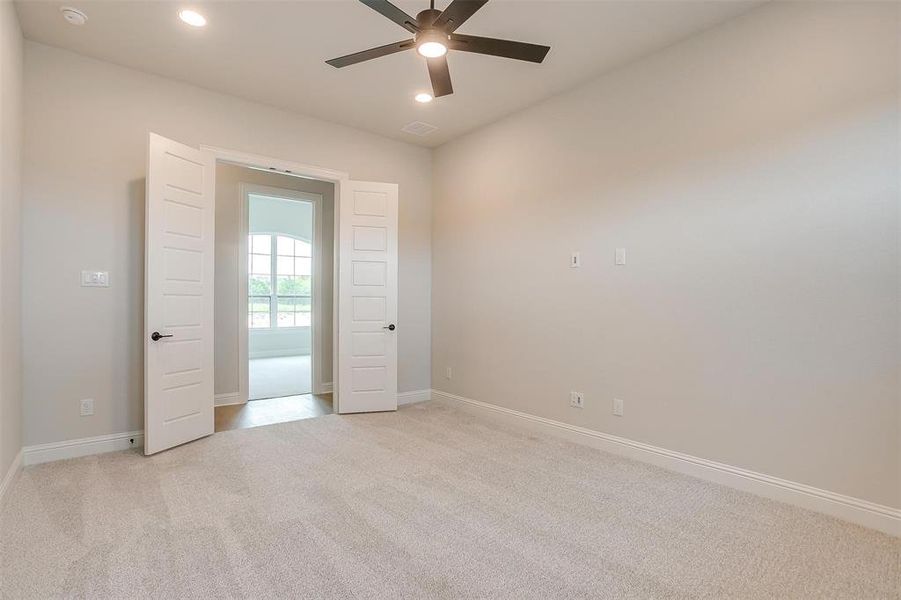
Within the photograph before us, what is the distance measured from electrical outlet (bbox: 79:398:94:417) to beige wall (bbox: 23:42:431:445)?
33 millimetres

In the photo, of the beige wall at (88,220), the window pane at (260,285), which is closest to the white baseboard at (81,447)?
the beige wall at (88,220)

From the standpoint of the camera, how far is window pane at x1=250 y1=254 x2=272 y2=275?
29.6 ft

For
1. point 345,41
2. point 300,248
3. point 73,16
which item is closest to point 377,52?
point 345,41

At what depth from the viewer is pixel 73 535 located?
2.16 metres

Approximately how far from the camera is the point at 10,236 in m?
2.75

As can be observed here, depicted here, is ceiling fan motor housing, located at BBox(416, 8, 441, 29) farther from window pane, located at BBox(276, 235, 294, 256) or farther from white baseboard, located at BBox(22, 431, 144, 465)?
window pane, located at BBox(276, 235, 294, 256)

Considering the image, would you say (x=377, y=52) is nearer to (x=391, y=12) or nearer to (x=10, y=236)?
(x=391, y=12)

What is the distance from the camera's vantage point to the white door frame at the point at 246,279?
→ 496 centimetres

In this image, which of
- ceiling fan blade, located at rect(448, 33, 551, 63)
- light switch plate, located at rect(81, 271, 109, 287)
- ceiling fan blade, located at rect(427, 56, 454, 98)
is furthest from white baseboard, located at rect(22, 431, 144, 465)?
ceiling fan blade, located at rect(448, 33, 551, 63)

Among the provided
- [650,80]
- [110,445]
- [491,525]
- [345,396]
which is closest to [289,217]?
[345,396]

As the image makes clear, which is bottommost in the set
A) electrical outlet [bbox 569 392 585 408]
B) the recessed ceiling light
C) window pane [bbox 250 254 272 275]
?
electrical outlet [bbox 569 392 585 408]

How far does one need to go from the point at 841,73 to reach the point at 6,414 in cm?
515

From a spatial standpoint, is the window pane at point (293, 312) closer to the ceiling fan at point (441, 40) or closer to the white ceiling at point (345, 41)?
the white ceiling at point (345, 41)

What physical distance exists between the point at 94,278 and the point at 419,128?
3179 mm
